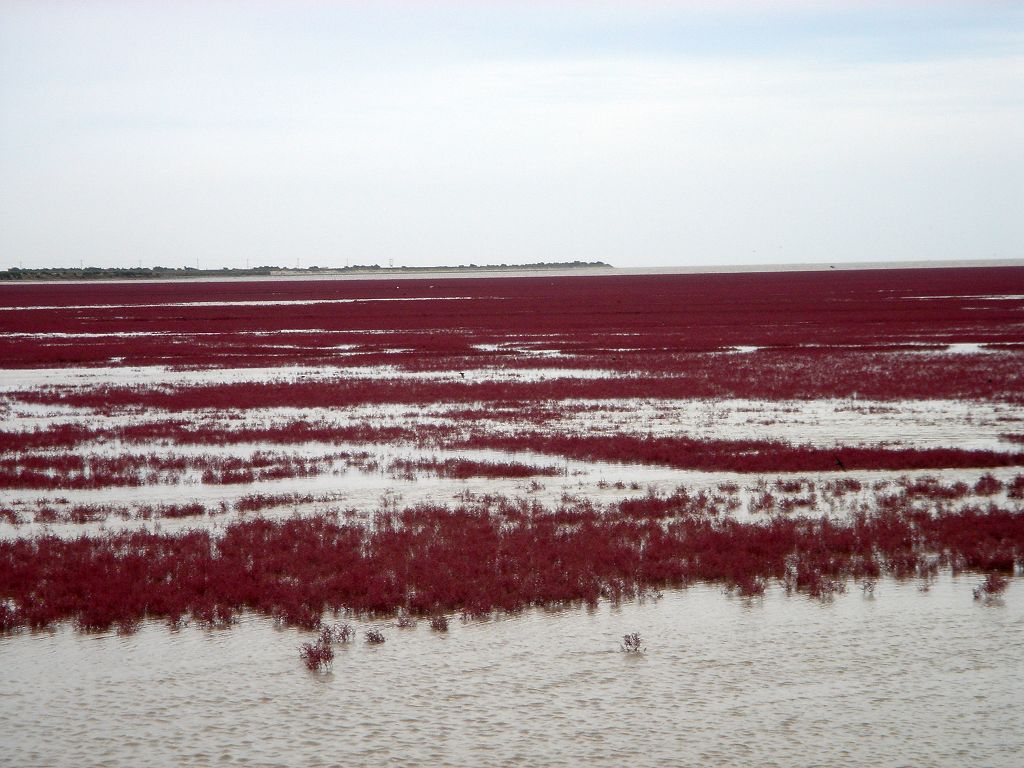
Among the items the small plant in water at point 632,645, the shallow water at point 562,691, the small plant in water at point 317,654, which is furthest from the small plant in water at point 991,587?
the small plant in water at point 317,654

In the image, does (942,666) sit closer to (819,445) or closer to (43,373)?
(819,445)

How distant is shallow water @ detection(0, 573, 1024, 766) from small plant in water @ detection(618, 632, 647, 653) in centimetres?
11

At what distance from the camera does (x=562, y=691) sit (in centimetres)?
977

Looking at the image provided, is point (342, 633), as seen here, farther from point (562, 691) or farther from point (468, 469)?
point (468, 469)

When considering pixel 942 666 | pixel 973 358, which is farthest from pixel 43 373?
pixel 942 666

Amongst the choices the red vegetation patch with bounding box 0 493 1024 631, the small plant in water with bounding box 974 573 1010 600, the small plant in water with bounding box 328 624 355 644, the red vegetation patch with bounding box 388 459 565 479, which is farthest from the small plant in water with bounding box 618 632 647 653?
the red vegetation patch with bounding box 388 459 565 479

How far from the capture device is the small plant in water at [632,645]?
10.7 meters

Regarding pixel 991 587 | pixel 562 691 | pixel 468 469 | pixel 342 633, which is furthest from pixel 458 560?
pixel 468 469

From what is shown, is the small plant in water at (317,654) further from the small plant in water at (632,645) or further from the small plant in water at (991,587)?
the small plant in water at (991,587)

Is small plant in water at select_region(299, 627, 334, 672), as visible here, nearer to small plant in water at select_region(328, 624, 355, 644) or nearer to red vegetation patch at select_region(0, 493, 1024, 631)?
small plant in water at select_region(328, 624, 355, 644)

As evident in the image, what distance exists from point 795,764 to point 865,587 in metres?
4.60

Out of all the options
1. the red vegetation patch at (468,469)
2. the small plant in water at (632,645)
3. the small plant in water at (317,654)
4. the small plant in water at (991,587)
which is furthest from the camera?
the red vegetation patch at (468,469)

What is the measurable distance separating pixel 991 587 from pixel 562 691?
5.43 metres

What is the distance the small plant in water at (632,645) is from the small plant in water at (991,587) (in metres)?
3.93
